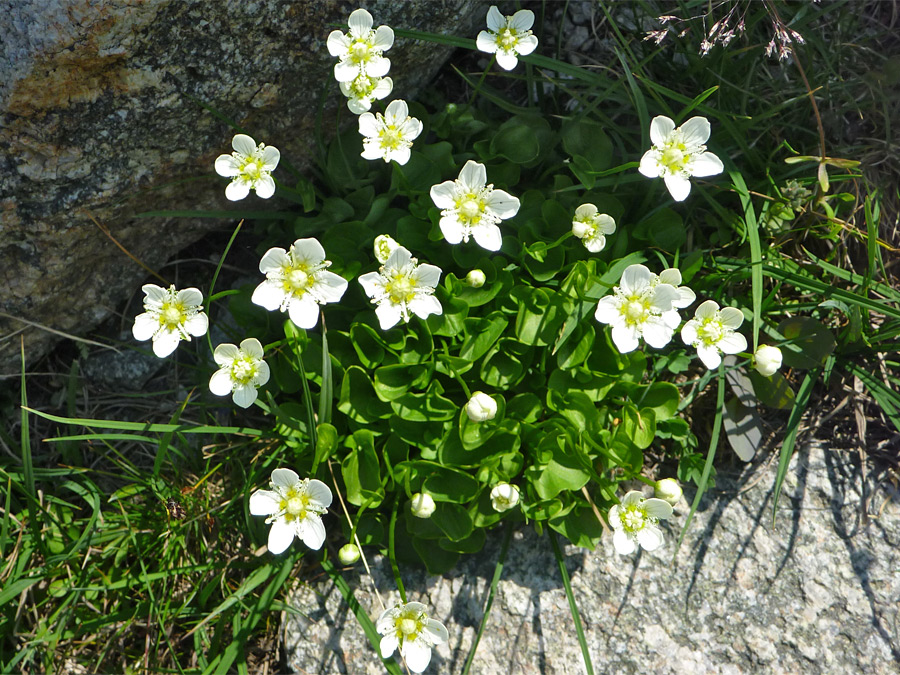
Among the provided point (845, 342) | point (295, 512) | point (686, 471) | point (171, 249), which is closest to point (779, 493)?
point (686, 471)

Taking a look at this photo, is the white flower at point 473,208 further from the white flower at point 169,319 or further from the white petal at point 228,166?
the white flower at point 169,319

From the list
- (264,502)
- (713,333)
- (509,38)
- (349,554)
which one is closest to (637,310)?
(713,333)

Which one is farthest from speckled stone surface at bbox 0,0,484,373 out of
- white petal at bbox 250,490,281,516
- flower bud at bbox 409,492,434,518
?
flower bud at bbox 409,492,434,518

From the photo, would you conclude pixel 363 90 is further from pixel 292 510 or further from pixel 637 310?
pixel 292 510

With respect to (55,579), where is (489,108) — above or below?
above

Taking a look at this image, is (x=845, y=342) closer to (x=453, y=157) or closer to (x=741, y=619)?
(x=741, y=619)

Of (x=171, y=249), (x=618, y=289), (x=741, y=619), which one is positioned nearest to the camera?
(x=618, y=289)
